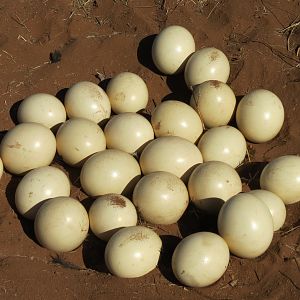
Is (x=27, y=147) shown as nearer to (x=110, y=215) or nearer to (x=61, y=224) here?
(x=61, y=224)

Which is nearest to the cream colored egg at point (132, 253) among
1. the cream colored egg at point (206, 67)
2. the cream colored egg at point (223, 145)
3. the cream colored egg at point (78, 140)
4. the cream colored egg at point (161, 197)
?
the cream colored egg at point (161, 197)

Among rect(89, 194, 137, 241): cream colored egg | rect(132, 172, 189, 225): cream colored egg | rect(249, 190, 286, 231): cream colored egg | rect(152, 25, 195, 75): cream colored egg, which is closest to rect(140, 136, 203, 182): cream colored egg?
rect(132, 172, 189, 225): cream colored egg

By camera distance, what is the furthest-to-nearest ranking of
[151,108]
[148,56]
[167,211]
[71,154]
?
1. [148,56]
2. [151,108]
3. [71,154]
4. [167,211]

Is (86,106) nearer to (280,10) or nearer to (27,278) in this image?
(27,278)

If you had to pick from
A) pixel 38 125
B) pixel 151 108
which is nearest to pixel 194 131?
pixel 151 108

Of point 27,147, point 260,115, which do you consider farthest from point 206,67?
point 27,147

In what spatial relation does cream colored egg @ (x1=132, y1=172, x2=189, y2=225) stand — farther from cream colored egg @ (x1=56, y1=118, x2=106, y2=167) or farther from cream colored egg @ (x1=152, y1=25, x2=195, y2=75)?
cream colored egg @ (x1=152, y1=25, x2=195, y2=75)
